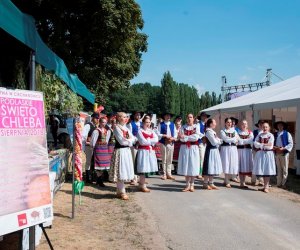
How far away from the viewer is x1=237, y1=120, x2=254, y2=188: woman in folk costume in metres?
10.7

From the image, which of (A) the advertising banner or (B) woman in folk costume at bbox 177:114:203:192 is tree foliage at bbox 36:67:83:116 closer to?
(A) the advertising banner

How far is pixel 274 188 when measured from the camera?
1076 cm

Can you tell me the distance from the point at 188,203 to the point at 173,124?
4459 millimetres

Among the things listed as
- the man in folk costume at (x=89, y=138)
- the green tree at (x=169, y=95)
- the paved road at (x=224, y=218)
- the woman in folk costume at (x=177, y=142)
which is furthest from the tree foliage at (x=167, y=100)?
the paved road at (x=224, y=218)

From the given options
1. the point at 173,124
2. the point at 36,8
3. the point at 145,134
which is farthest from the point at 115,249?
the point at 36,8

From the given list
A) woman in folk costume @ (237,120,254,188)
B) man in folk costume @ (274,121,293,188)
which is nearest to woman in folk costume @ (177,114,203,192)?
woman in folk costume @ (237,120,254,188)

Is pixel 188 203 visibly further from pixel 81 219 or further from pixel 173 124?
pixel 173 124

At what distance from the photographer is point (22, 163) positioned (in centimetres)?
380

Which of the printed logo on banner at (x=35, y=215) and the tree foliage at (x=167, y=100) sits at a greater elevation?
the tree foliage at (x=167, y=100)

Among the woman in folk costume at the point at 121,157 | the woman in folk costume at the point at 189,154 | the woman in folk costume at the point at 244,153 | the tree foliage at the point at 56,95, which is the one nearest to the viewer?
the tree foliage at the point at 56,95

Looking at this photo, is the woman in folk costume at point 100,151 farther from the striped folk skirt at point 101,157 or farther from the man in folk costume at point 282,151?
the man in folk costume at point 282,151

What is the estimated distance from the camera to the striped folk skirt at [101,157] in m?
10.4

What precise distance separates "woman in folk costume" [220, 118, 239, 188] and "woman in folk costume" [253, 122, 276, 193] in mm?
520

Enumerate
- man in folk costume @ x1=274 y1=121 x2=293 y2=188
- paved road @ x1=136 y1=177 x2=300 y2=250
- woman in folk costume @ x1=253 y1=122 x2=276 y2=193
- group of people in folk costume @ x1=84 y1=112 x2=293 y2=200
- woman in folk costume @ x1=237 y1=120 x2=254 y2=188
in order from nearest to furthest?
paved road @ x1=136 y1=177 x2=300 y2=250 → group of people in folk costume @ x1=84 y1=112 x2=293 y2=200 → woman in folk costume @ x1=253 y1=122 x2=276 y2=193 → woman in folk costume @ x1=237 y1=120 x2=254 y2=188 → man in folk costume @ x1=274 y1=121 x2=293 y2=188
